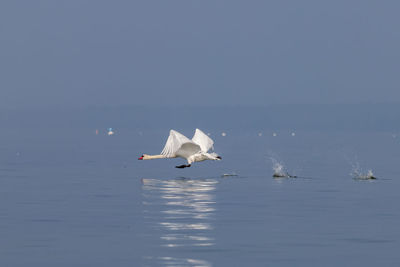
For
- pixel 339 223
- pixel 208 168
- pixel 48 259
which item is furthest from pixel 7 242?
pixel 208 168

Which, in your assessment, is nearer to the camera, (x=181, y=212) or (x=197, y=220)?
(x=197, y=220)

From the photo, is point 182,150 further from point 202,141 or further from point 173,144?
point 202,141

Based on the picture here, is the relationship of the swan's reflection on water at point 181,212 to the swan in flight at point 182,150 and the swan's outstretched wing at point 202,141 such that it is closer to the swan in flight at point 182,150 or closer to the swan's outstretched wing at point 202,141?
the swan in flight at point 182,150

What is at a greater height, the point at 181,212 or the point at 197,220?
the point at 181,212

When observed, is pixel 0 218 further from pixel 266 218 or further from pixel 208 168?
pixel 208 168

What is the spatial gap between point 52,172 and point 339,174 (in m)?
19.7

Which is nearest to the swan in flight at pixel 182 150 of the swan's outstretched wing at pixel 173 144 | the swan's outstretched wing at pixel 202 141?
the swan's outstretched wing at pixel 173 144

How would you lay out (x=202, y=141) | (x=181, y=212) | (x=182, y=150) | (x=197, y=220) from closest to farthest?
(x=197, y=220) < (x=181, y=212) < (x=182, y=150) < (x=202, y=141)

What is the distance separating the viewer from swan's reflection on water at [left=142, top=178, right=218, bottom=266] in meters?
32.2

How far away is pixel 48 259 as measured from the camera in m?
29.1

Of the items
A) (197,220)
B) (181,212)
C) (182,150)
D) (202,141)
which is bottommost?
(197,220)

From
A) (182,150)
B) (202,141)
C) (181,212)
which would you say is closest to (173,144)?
(182,150)

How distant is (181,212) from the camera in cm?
4122

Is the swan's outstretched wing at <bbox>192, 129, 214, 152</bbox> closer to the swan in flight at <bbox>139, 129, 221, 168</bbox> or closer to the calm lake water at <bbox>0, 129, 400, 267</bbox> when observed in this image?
the swan in flight at <bbox>139, 129, 221, 168</bbox>
